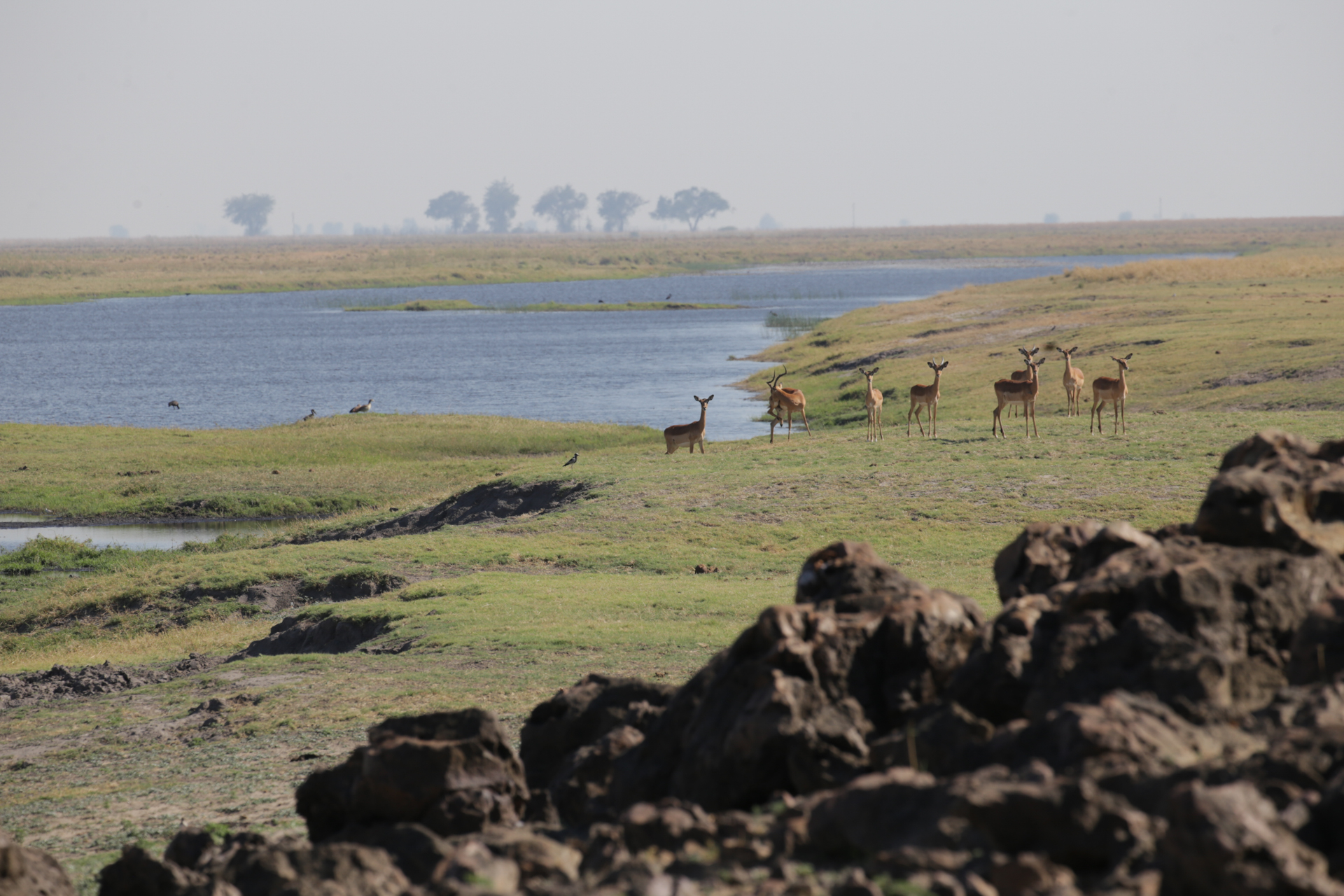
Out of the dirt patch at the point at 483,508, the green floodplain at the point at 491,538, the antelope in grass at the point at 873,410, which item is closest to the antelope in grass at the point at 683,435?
the green floodplain at the point at 491,538

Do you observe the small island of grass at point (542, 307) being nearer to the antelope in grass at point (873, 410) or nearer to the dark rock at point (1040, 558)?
the antelope in grass at point (873, 410)

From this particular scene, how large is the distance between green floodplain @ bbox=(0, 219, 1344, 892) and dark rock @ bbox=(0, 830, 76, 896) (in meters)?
1.73

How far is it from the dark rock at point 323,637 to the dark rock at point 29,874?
10.7 metres

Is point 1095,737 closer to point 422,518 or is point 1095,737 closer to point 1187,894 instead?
point 1187,894

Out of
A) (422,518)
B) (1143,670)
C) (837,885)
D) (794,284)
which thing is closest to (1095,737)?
(1143,670)

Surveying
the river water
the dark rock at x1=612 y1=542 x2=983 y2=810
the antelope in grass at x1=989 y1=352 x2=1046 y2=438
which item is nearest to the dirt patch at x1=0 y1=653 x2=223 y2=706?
the dark rock at x1=612 y1=542 x2=983 y2=810

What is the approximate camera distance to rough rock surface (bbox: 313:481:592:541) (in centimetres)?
2911

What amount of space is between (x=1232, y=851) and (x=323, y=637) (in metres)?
16.6

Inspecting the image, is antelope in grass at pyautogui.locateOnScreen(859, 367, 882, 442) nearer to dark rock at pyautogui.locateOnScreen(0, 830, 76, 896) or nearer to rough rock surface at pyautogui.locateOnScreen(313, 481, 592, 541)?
rough rock surface at pyautogui.locateOnScreen(313, 481, 592, 541)

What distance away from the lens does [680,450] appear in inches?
1452

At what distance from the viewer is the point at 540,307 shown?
11631 centimetres

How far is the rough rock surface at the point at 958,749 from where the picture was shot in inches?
241

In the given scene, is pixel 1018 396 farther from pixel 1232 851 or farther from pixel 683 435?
pixel 1232 851

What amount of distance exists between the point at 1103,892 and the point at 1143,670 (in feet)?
7.08
